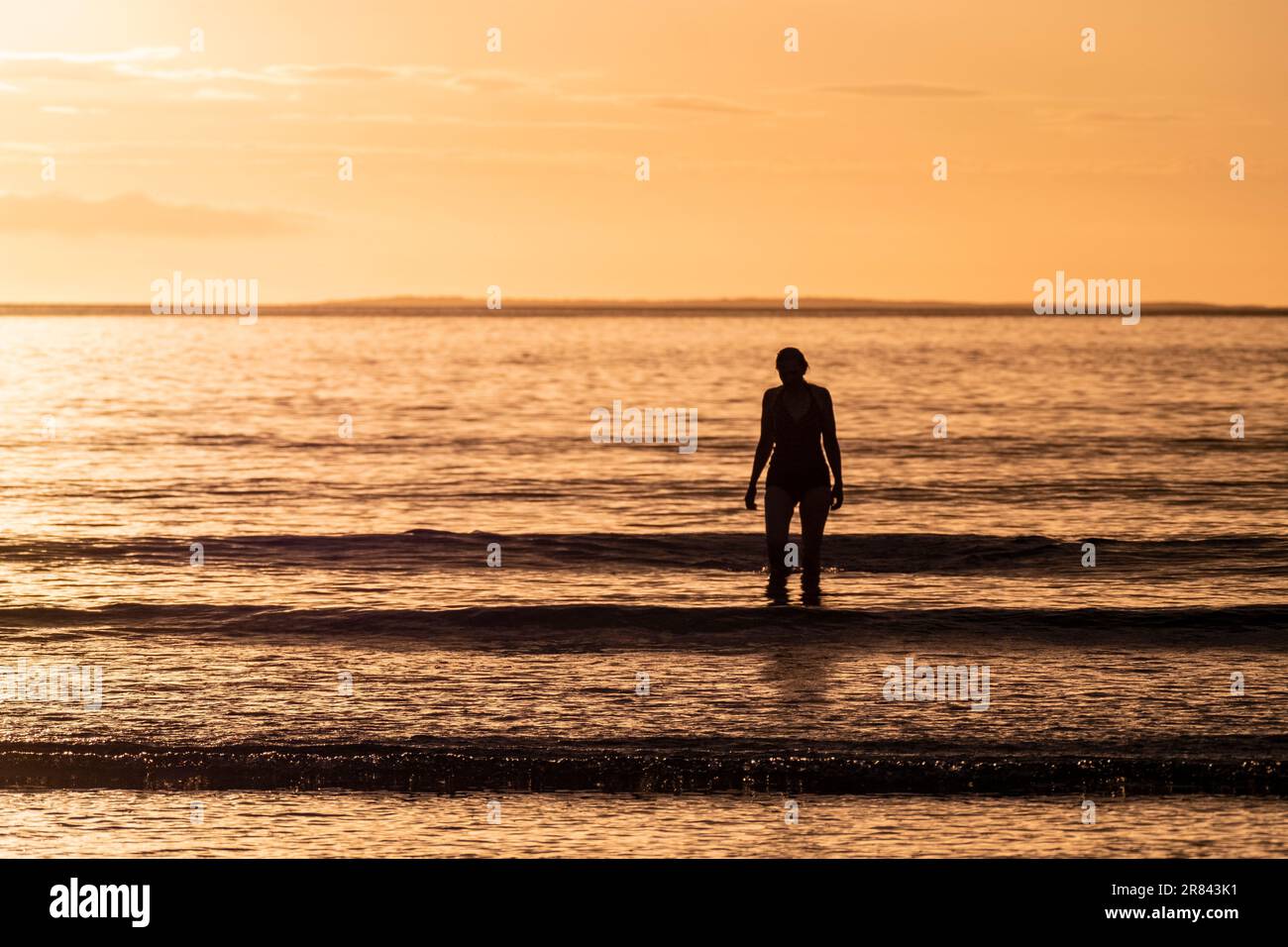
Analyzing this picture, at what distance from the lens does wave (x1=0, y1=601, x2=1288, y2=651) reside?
480 inches

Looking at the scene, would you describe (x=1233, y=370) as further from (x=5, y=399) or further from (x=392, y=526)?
(x=392, y=526)

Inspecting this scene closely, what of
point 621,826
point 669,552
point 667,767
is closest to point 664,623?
point 667,767

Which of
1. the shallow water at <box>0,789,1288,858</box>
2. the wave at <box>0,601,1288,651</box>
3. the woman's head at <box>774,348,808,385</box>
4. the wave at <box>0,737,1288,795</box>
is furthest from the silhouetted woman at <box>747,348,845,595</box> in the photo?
the shallow water at <box>0,789,1288,858</box>

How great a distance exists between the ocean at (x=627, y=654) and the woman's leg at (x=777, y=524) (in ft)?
1.09

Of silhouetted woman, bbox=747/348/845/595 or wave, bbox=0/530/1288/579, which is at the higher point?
silhouetted woman, bbox=747/348/845/595

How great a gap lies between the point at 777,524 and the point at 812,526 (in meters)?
0.32

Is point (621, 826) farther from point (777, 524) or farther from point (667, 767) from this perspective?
point (777, 524)

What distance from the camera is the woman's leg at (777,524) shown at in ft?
43.1

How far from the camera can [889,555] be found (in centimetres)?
1772

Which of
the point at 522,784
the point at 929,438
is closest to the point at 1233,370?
the point at 929,438

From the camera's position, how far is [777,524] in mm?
13195

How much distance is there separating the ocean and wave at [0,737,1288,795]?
0.02 metres

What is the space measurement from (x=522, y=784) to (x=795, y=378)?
571cm

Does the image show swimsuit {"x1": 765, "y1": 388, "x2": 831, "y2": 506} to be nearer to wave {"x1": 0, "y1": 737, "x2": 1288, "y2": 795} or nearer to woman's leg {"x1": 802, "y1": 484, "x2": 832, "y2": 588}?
woman's leg {"x1": 802, "y1": 484, "x2": 832, "y2": 588}
